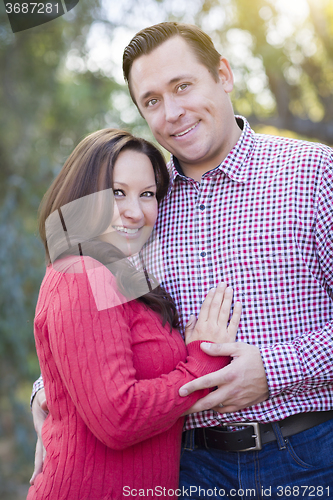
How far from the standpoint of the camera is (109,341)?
1162 mm

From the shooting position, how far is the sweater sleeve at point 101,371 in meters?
1.14

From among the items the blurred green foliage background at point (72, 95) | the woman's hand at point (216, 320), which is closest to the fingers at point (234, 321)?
the woman's hand at point (216, 320)

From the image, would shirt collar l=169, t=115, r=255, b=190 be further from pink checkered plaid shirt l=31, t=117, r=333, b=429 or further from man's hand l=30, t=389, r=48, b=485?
man's hand l=30, t=389, r=48, b=485

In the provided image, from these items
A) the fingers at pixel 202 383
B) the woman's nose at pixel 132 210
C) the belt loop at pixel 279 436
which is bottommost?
the belt loop at pixel 279 436

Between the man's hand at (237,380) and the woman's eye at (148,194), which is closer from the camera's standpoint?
the man's hand at (237,380)

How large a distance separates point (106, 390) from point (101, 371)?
0.05 m

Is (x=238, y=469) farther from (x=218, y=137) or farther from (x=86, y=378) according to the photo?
(x=218, y=137)

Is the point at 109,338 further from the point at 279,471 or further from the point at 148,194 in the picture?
the point at 279,471

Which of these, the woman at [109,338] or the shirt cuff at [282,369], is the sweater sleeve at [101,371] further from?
the shirt cuff at [282,369]

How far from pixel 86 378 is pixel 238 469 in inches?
25.5

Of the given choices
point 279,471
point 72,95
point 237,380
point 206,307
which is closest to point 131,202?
point 206,307

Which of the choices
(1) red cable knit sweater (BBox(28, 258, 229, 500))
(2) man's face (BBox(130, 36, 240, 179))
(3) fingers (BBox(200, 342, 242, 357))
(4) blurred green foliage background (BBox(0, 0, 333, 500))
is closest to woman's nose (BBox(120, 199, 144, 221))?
(1) red cable knit sweater (BBox(28, 258, 229, 500))

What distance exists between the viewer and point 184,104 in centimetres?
164

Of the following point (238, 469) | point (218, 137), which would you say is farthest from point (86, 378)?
point (218, 137)
